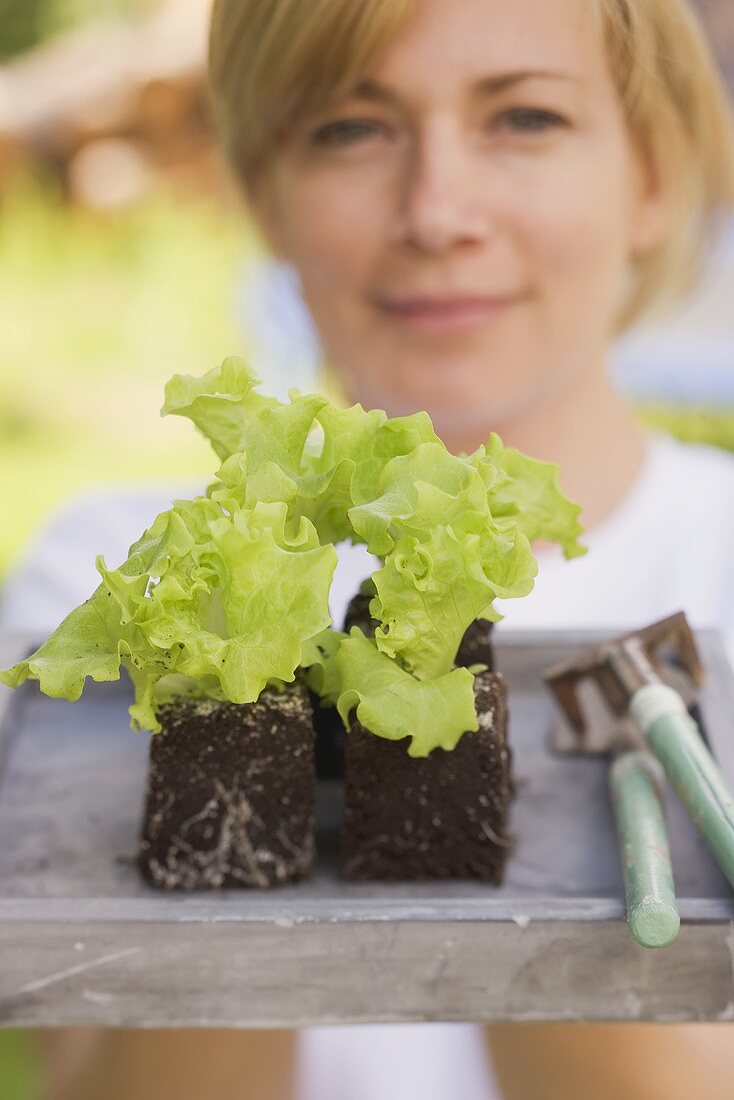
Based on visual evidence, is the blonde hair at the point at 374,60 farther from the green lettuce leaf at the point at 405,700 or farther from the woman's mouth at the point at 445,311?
the green lettuce leaf at the point at 405,700

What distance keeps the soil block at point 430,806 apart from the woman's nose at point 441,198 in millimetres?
588

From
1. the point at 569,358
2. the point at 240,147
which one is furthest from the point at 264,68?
the point at 569,358

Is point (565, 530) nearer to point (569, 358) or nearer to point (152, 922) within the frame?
point (152, 922)

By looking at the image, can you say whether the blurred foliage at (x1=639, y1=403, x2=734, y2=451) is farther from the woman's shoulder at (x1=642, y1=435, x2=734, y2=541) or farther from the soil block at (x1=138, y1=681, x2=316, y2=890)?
the soil block at (x1=138, y1=681, x2=316, y2=890)

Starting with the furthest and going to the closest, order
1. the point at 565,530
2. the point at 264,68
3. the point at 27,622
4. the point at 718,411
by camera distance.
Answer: the point at 718,411 → the point at 27,622 → the point at 264,68 → the point at 565,530

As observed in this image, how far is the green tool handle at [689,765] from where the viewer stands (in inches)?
24.5

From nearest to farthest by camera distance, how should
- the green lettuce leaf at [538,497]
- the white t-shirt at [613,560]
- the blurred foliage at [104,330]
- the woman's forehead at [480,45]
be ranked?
the green lettuce leaf at [538,497] < the woman's forehead at [480,45] < the white t-shirt at [613,560] < the blurred foliage at [104,330]

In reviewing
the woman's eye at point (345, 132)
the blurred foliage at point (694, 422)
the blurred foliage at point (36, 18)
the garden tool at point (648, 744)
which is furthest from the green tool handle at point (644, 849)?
the blurred foliage at point (36, 18)

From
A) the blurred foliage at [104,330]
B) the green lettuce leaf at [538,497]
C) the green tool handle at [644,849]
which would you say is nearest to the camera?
the green tool handle at [644,849]

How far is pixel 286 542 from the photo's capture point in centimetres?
62

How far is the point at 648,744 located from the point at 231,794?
0.23 metres

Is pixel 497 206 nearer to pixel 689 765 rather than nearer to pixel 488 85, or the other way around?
pixel 488 85

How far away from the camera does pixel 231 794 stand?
660 millimetres

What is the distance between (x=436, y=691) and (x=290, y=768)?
92 mm
